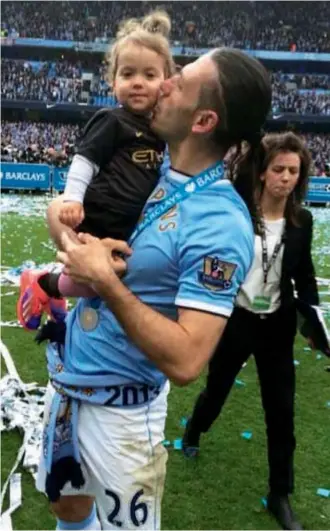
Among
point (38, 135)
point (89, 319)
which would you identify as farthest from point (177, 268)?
point (38, 135)

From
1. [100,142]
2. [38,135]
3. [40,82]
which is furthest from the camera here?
[40,82]

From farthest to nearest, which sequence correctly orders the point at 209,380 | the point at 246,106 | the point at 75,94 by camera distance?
the point at 75,94 → the point at 209,380 → the point at 246,106

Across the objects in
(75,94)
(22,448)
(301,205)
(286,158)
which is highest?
(286,158)

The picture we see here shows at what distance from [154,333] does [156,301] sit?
10.8 inches

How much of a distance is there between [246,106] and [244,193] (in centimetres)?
61

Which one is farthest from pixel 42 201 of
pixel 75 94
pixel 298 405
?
pixel 75 94

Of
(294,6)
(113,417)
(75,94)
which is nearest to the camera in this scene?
(113,417)

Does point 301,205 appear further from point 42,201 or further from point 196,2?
point 196,2

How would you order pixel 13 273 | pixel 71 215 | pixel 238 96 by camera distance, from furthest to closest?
pixel 13 273, pixel 71 215, pixel 238 96

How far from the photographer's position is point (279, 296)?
4109 millimetres

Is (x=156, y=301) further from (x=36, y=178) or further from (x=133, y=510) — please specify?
(x=36, y=178)

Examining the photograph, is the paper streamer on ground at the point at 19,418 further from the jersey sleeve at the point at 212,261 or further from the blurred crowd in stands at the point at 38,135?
the blurred crowd in stands at the point at 38,135

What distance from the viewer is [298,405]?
609 centimetres

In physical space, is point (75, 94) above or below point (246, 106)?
below
